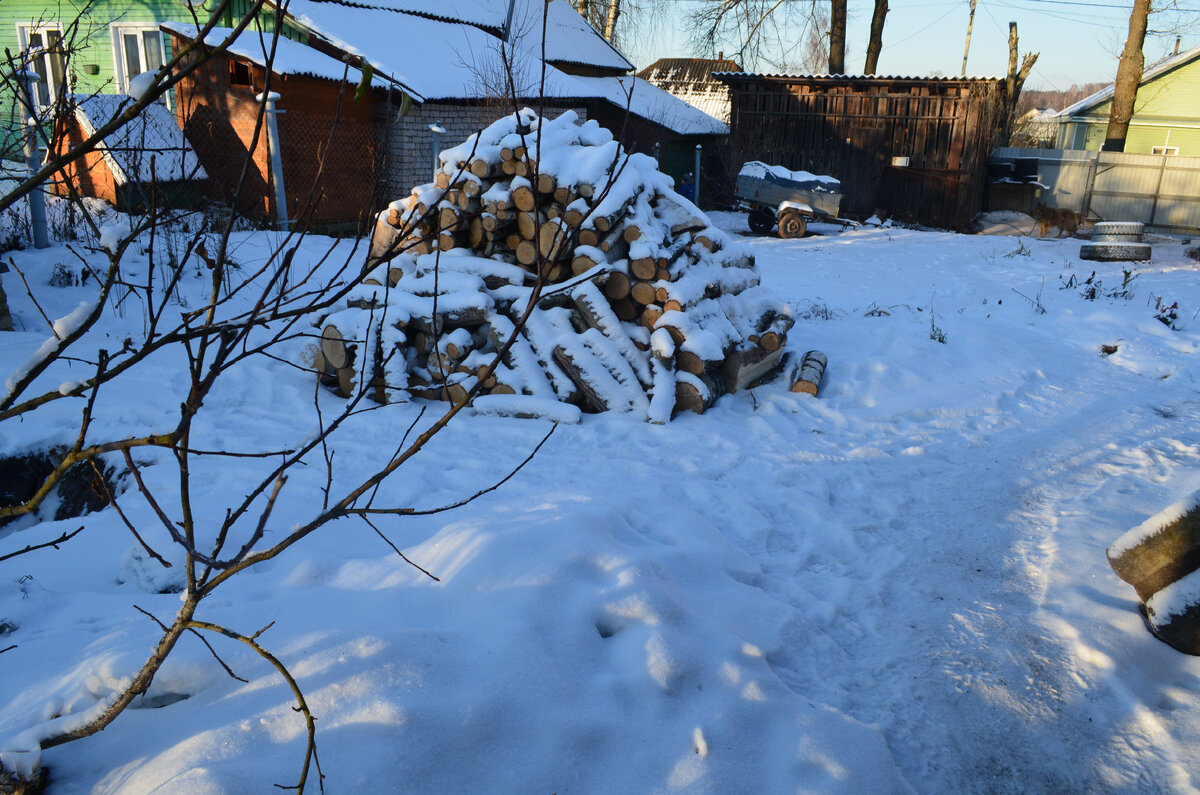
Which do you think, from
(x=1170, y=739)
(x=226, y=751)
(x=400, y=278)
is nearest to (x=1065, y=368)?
(x=1170, y=739)

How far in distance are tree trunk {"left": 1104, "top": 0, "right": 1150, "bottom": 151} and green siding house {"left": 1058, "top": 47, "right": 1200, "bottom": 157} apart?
9247 mm

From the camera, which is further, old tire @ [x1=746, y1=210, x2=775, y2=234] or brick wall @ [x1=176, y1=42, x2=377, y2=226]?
old tire @ [x1=746, y1=210, x2=775, y2=234]

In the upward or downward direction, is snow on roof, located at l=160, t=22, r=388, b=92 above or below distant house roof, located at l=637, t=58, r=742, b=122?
below

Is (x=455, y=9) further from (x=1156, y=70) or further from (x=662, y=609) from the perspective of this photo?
(x=1156, y=70)

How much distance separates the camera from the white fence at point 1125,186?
18.3 metres

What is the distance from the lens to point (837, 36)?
22.6 metres

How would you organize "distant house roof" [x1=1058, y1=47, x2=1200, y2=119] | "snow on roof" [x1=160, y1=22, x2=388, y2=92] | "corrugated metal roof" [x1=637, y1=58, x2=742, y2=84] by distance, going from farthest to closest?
"corrugated metal roof" [x1=637, y1=58, x2=742, y2=84] → "distant house roof" [x1=1058, y1=47, x2=1200, y2=119] → "snow on roof" [x1=160, y1=22, x2=388, y2=92]

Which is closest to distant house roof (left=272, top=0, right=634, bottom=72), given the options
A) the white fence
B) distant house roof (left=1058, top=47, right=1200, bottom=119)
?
the white fence

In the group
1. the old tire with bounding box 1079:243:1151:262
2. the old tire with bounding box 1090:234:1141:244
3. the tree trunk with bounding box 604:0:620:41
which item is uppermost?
the tree trunk with bounding box 604:0:620:41

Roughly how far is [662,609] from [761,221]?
14740 mm

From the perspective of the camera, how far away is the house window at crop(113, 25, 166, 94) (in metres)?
18.2

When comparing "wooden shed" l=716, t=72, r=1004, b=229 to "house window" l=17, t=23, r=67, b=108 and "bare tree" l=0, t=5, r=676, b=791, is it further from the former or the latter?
"house window" l=17, t=23, r=67, b=108

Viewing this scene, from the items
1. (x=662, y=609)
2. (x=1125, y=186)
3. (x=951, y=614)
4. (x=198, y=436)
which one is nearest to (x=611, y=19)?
(x=1125, y=186)

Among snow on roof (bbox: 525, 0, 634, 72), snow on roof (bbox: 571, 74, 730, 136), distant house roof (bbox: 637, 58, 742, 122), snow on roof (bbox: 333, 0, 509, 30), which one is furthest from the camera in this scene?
distant house roof (bbox: 637, 58, 742, 122)
